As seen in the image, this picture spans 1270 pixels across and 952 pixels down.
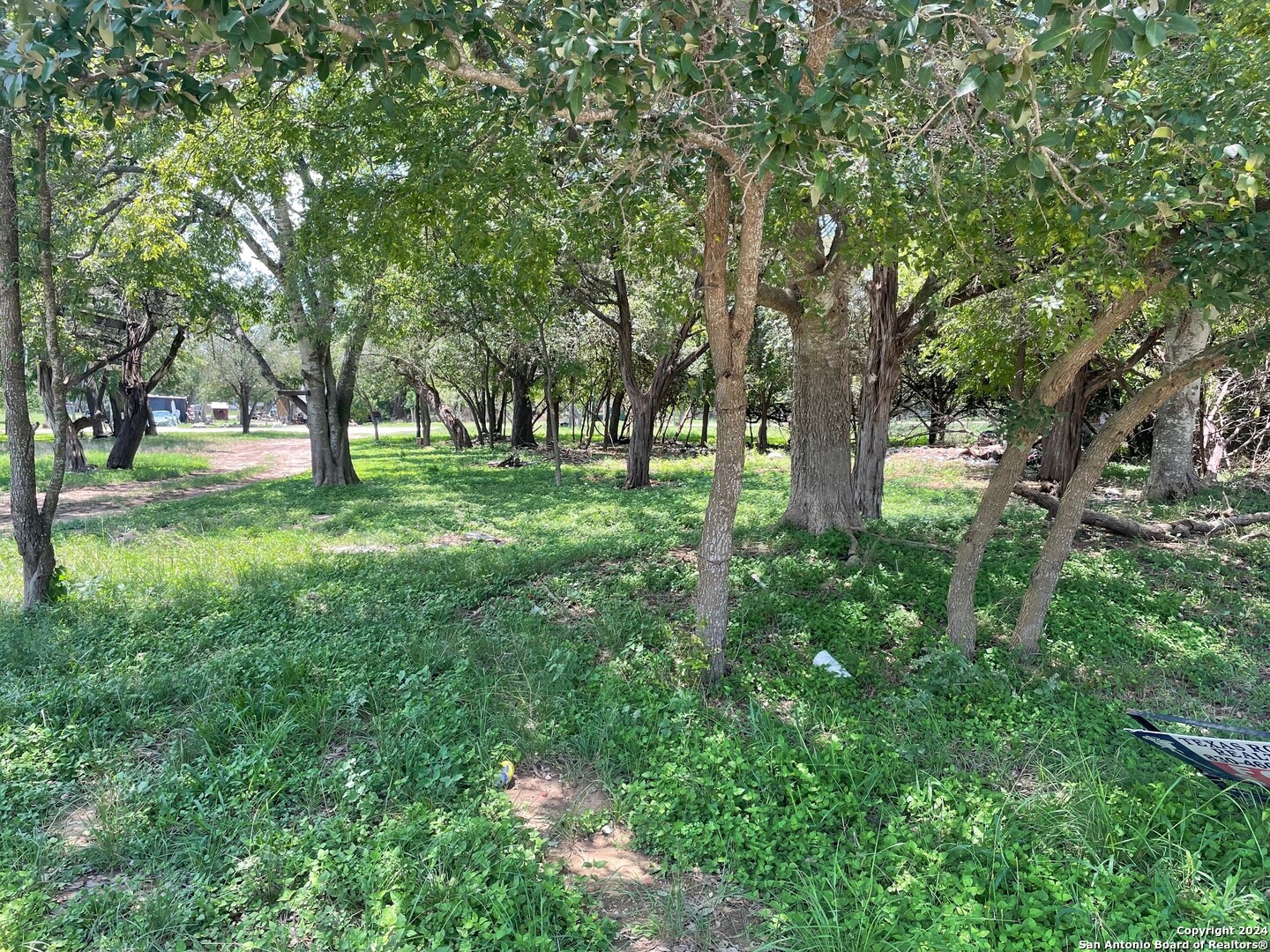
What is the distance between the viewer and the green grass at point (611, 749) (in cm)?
245

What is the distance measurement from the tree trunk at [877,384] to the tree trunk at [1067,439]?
3.12 meters

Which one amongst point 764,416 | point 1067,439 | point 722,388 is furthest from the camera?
point 764,416

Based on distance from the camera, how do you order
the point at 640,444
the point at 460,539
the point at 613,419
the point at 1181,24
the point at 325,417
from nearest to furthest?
the point at 1181,24, the point at 460,539, the point at 325,417, the point at 640,444, the point at 613,419

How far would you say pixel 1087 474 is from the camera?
14.6ft

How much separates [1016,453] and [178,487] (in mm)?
17018

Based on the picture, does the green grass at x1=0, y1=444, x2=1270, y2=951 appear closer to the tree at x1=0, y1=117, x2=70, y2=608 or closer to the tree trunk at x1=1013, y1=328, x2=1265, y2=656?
the tree trunk at x1=1013, y1=328, x2=1265, y2=656

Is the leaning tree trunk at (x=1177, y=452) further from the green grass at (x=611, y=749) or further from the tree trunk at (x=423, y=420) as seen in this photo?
the tree trunk at (x=423, y=420)

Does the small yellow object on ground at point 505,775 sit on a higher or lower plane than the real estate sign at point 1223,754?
lower

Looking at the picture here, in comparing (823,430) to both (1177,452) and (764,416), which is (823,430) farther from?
(764,416)

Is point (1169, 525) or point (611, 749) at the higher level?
point (1169, 525)

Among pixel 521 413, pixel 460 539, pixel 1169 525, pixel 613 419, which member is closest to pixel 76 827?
pixel 460 539

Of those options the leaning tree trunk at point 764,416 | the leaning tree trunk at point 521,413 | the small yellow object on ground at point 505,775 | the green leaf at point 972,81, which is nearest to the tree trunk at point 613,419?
the leaning tree trunk at point 521,413

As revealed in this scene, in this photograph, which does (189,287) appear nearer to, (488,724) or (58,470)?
(58,470)

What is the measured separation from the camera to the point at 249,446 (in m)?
31.5
